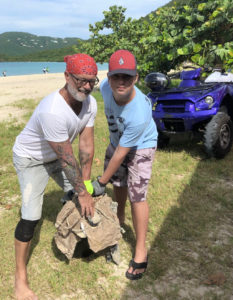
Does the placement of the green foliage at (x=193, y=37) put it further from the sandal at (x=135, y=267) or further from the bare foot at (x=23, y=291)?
the bare foot at (x=23, y=291)

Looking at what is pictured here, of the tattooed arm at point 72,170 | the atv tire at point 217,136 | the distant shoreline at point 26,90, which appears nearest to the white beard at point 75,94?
the tattooed arm at point 72,170

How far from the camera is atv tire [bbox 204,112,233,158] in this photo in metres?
4.61

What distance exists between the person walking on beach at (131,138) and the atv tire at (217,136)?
2.52m

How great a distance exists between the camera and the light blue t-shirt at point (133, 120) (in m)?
2.08

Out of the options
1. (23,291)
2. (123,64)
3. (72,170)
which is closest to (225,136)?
(123,64)

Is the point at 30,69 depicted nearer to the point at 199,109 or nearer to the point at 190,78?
the point at 190,78

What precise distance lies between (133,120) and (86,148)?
0.74 m

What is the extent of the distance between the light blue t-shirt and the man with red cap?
0.19m

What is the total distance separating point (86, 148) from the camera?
262cm

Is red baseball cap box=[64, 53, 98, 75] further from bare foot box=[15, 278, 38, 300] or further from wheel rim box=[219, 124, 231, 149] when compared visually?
wheel rim box=[219, 124, 231, 149]

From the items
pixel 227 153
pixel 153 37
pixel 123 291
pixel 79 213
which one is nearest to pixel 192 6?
pixel 153 37

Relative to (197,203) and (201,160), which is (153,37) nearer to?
(201,160)

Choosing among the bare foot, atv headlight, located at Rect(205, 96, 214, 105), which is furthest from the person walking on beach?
atv headlight, located at Rect(205, 96, 214, 105)

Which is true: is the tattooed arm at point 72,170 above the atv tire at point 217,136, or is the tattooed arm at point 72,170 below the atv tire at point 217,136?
above
